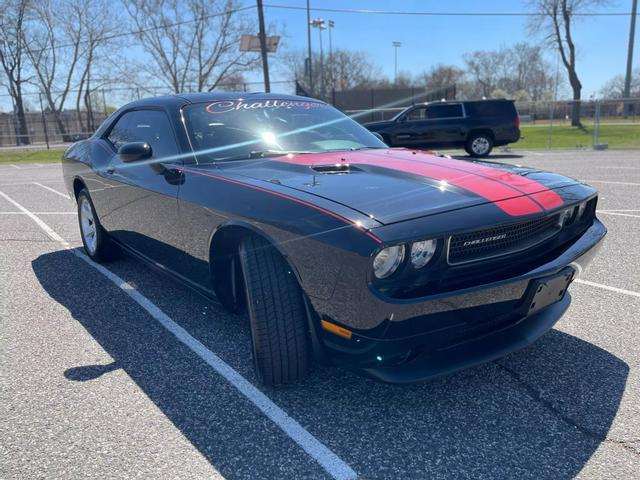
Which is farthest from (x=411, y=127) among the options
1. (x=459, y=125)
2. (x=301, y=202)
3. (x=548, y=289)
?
(x=301, y=202)

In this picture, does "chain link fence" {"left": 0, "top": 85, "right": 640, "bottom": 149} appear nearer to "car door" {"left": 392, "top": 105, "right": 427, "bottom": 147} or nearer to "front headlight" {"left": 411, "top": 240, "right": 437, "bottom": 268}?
"car door" {"left": 392, "top": 105, "right": 427, "bottom": 147}

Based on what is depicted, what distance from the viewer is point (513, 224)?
2.15 m

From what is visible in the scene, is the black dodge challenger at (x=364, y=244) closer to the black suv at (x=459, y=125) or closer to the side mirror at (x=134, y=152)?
the side mirror at (x=134, y=152)

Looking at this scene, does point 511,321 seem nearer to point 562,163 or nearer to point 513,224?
point 513,224

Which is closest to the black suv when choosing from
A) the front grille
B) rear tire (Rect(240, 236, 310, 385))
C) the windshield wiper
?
the windshield wiper

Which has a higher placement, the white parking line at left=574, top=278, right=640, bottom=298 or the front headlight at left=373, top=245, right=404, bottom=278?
the front headlight at left=373, top=245, right=404, bottom=278

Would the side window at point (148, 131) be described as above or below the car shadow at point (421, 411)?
above

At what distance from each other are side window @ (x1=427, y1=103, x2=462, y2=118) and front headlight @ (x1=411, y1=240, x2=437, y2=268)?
43.3 feet

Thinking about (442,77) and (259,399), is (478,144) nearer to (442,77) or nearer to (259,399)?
(259,399)

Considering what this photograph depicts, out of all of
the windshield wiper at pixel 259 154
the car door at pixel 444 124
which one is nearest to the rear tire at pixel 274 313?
the windshield wiper at pixel 259 154

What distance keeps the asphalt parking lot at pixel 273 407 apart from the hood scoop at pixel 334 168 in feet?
3.27

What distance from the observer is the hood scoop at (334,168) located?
265cm

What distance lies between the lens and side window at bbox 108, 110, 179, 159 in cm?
333

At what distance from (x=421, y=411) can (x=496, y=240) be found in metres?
0.80
